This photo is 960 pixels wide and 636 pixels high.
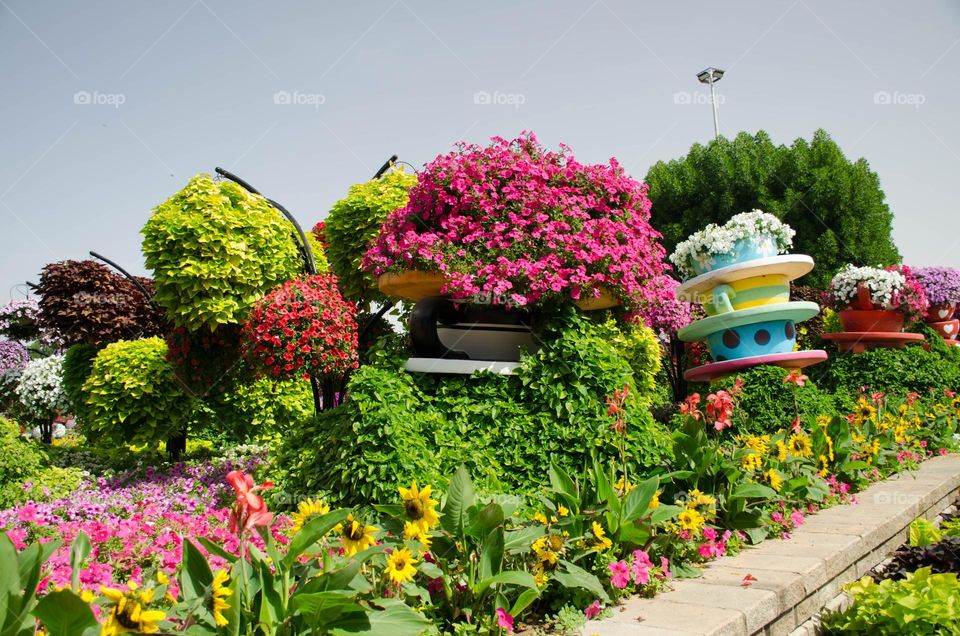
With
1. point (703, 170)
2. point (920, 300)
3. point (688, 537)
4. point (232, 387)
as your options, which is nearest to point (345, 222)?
point (232, 387)

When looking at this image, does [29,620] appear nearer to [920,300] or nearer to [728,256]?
[728,256]

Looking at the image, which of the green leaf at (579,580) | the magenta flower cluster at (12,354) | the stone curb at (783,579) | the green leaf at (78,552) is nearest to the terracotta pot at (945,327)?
the stone curb at (783,579)

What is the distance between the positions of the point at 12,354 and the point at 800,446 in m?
19.5

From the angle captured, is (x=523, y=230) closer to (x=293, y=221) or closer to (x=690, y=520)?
(x=690, y=520)

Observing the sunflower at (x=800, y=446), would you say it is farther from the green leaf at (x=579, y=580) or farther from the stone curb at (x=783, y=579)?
the green leaf at (x=579, y=580)

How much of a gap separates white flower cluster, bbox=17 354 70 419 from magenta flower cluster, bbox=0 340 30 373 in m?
3.49

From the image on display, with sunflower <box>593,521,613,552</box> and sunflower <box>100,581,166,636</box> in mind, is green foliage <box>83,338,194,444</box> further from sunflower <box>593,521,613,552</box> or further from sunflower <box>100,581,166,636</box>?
sunflower <box>100,581,166,636</box>

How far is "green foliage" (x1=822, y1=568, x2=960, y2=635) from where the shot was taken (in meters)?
2.35

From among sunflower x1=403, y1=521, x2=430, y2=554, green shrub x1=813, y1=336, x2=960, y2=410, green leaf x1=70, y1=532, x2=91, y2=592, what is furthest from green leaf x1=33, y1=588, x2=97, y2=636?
green shrub x1=813, y1=336, x2=960, y2=410

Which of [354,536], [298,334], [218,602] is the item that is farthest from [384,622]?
[298,334]

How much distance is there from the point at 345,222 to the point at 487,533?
5.91 m

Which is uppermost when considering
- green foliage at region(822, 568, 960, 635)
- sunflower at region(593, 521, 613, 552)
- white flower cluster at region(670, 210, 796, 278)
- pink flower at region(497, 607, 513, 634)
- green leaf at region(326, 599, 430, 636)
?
white flower cluster at region(670, 210, 796, 278)

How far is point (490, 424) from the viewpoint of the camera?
3.74m

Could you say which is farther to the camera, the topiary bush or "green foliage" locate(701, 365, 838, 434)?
the topiary bush
